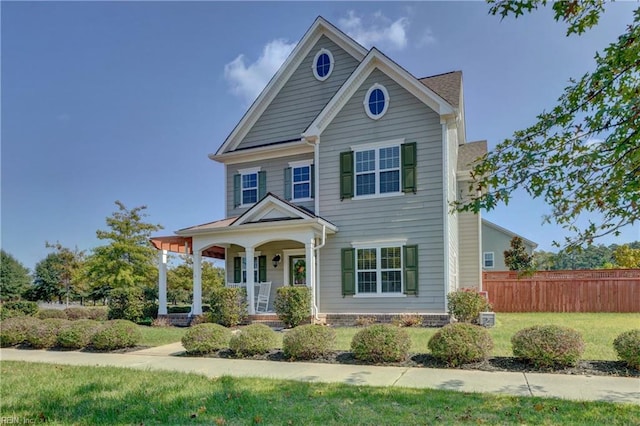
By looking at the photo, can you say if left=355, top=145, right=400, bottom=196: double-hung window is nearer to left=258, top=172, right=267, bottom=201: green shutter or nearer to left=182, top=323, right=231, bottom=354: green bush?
left=258, top=172, right=267, bottom=201: green shutter

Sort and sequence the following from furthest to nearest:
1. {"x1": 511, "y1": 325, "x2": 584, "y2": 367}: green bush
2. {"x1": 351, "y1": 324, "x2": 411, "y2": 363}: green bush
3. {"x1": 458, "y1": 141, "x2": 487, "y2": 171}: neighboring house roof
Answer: {"x1": 458, "y1": 141, "x2": 487, "y2": 171}: neighboring house roof → {"x1": 351, "y1": 324, "x2": 411, "y2": 363}: green bush → {"x1": 511, "y1": 325, "x2": 584, "y2": 367}: green bush

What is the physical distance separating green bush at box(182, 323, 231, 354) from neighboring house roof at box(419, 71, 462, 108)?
34.8 feet

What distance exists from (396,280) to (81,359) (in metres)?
8.91

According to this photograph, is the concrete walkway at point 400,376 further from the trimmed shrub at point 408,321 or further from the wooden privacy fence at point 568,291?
the wooden privacy fence at point 568,291

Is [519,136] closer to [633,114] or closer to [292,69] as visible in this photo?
[633,114]

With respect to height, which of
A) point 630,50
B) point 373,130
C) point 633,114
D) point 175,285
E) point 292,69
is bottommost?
point 175,285

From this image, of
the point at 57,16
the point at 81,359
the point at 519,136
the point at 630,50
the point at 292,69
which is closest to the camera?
the point at 630,50

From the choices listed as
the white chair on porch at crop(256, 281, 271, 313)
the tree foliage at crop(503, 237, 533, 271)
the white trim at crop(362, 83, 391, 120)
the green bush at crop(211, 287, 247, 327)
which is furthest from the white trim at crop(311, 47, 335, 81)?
the tree foliage at crop(503, 237, 533, 271)

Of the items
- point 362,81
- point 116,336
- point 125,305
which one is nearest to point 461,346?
point 116,336

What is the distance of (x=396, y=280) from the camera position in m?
13.2

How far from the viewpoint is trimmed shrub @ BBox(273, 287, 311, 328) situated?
481 inches

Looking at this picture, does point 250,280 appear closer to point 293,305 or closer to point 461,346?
point 293,305

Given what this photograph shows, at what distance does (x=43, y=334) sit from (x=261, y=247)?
24.9 feet

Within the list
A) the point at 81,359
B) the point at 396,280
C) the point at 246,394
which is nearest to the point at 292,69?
the point at 396,280
